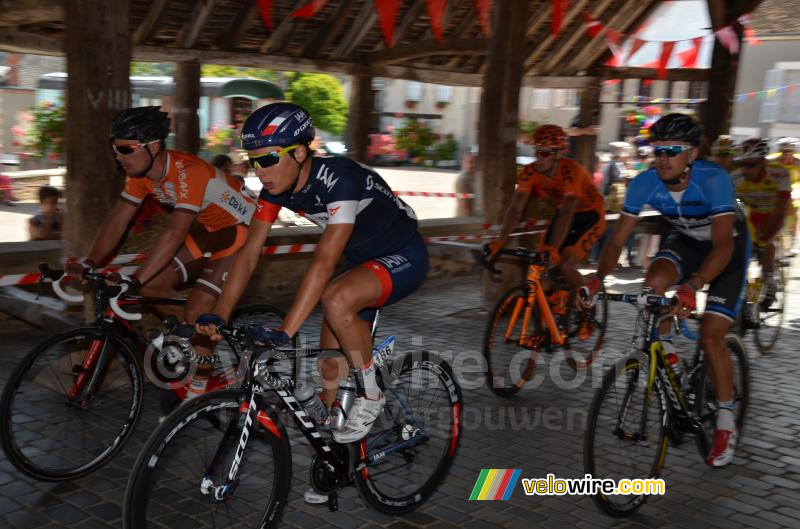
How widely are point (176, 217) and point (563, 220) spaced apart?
3618 millimetres

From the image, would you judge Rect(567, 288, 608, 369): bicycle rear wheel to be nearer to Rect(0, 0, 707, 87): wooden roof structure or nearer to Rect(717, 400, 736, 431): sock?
Rect(717, 400, 736, 431): sock

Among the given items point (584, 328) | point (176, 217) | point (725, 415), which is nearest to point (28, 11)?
point (176, 217)

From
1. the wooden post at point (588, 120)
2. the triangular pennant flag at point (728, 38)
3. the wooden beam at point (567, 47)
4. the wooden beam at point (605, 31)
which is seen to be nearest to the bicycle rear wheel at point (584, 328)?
the triangular pennant flag at point (728, 38)

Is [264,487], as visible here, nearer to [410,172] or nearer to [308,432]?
[308,432]

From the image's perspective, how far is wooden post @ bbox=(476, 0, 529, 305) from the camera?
9.45 metres

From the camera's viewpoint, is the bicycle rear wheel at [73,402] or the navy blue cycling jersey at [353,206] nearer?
the navy blue cycling jersey at [353,206]

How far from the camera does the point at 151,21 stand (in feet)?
37.7

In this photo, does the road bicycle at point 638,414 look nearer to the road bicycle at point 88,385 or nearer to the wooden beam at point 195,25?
the road bicycle at point 88,385

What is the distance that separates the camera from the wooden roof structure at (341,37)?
1121 cm

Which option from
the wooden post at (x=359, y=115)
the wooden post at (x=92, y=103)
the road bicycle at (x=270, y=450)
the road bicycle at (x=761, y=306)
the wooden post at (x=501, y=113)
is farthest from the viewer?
the wooden post at (x=359, y=115)

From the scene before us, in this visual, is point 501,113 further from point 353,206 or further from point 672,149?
point 353,206

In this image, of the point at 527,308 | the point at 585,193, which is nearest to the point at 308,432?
the point at 527,308

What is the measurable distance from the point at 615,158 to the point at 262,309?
11122mm

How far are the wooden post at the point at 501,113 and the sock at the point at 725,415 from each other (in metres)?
4.56
